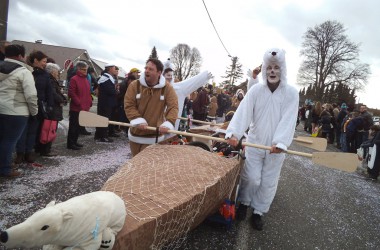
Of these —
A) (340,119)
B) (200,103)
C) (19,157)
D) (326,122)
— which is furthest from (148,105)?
(326,122)

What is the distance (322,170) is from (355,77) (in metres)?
30.8

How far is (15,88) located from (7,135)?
0.62 metres

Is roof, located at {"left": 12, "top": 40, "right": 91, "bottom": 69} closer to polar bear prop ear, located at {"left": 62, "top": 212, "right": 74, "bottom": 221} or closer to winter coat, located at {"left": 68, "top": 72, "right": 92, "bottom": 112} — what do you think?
winter coat, located at {"left": 68, "top": 72, "right": 92, "bottom": 112}

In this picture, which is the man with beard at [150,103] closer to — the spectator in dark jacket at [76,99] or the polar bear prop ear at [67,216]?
the polar bear prop ear at [67,216]

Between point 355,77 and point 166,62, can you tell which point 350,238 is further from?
point 355,77

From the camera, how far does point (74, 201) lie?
4.61 ft

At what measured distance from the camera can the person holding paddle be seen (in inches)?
128

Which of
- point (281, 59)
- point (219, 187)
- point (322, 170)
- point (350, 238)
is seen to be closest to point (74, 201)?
point (219, 187)

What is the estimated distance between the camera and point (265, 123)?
10.8ft

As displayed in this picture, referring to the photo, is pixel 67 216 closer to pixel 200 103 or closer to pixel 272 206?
pixel 272 206

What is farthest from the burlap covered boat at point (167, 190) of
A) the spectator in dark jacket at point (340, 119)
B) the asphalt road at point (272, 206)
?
the spectator in dark jacket at point (340, 119)

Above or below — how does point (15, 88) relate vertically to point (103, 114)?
above

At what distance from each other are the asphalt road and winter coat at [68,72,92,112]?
90cm

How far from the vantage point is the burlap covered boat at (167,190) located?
5.64ft
